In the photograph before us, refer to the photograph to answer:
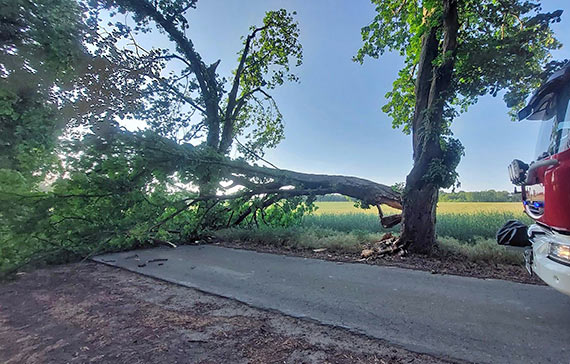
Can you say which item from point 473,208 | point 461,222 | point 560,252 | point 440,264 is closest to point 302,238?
point 440,264

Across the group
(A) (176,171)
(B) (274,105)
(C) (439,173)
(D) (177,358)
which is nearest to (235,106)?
(B) (274,105)

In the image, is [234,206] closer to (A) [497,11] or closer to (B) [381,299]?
(B) [381,299]

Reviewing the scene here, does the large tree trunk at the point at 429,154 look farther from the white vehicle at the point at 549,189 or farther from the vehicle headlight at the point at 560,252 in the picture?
the vehicle headlight at the point at 560,252

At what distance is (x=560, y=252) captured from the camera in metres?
1.82

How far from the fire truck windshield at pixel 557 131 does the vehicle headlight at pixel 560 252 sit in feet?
2.29

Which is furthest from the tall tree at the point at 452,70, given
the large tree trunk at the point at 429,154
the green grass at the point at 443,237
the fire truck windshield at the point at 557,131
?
the fire truck windshield at the point at 557,131

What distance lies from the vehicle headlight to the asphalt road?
641 mm

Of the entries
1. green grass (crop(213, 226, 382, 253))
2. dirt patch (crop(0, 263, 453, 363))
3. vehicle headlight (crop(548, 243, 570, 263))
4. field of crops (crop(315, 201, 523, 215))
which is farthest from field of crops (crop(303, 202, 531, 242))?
dirt patch (crop(0, 263, 453, 363))

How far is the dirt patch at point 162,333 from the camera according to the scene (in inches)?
69.7

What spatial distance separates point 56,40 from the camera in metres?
5.02

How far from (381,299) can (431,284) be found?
3.09 feet

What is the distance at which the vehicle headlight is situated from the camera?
1753mm

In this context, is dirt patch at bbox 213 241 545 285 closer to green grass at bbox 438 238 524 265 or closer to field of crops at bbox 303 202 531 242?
green grass at bbox 438 238 524 265

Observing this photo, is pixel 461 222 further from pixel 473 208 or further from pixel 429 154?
pixel 429 154
